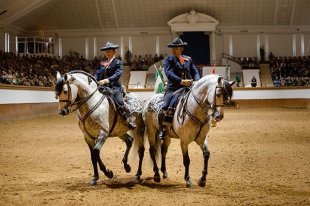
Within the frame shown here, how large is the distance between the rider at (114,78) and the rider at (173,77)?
26.8 inches

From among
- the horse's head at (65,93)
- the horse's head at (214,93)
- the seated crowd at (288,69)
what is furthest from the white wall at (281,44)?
the horse's head at (65,93)

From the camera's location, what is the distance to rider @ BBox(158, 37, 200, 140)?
7.42 m

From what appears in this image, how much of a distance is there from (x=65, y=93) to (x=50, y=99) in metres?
20.6

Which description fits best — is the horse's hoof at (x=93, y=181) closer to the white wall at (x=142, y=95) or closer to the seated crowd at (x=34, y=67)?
the white wall at (x=142, y=95)

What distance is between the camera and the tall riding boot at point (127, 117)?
7.75m

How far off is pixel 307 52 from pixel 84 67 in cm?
2437

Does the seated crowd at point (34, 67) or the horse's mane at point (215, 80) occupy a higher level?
the seated crowd at point (34, 67)

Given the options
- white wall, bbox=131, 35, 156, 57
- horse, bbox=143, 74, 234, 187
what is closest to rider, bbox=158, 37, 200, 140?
horse, bbox=143, 74, 234, 187

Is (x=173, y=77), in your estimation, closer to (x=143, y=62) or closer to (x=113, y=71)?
(x=113, y=71)

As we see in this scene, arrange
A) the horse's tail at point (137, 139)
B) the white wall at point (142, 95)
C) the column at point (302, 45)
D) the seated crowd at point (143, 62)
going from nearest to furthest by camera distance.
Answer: the horse's tail at point (137, 139)
the white wall at point (142, 95)
the seated crowd at point (143, 62)
the column at point (302, 45)

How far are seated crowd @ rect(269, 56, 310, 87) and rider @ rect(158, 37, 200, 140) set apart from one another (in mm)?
28135

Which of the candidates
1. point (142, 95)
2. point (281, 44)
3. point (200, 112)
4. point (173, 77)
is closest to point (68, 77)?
point (173, 77)

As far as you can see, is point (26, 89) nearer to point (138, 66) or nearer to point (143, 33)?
point (138, 66)

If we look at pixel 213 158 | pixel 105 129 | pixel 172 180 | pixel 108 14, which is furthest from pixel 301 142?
pixel 108 14
